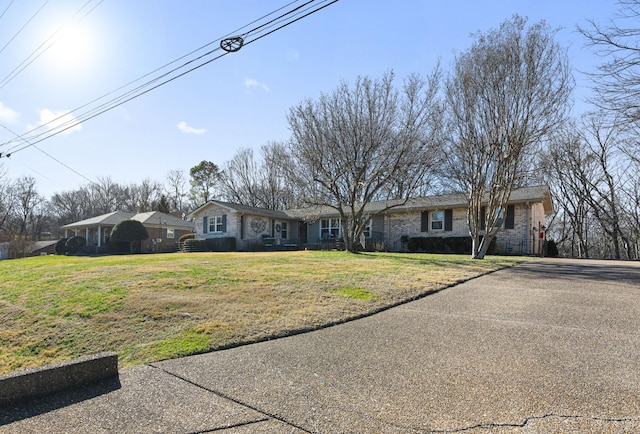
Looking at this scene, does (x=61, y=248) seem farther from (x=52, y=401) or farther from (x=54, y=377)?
(x=52, y=401)

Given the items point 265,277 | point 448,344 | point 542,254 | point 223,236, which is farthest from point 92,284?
point 542,254

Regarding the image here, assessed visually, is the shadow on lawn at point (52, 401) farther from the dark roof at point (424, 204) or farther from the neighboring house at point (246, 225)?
the neighboring house at point (246, 225)

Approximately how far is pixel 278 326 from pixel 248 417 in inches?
93.7

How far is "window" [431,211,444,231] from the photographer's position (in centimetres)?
2273

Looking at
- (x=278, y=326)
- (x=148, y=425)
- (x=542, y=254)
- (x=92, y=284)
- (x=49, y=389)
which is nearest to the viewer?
(x=148, y=425)

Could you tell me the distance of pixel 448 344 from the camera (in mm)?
4367

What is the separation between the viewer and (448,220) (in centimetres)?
2242

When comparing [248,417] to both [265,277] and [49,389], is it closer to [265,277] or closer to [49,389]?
[49,389]

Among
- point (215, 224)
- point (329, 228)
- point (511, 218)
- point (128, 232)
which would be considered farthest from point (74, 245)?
point (511, 218)

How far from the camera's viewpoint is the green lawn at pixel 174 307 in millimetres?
5055

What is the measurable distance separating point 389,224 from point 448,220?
392cm

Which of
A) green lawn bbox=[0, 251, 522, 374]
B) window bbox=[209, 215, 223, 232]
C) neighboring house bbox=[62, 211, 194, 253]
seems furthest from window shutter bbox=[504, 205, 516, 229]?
neighboring house bbox=[62, 211, 194, 253]

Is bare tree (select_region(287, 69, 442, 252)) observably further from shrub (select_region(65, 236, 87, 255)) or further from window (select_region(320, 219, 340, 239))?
shrub (select_region(65, 236, 87, 255))

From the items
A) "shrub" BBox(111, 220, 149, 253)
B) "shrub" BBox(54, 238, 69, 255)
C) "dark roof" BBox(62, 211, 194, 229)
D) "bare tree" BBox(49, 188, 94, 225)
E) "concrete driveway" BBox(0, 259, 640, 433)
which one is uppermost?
"bare tree" BBox(49, 188, 94, 225)
